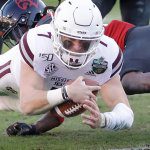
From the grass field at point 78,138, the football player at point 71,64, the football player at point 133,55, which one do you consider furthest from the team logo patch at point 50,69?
the football player at point 133,55

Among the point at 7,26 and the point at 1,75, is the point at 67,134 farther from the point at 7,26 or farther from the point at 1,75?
the point at 7,26

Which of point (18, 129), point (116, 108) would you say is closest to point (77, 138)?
point (18, 129)

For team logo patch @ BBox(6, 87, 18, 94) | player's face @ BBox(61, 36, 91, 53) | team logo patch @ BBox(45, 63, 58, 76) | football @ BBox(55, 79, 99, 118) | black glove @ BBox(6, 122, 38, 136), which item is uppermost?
player's face @ BBox(61, 36, 91, 53)

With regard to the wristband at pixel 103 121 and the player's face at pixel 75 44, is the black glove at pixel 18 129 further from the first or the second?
the wristband at pixel 103 121

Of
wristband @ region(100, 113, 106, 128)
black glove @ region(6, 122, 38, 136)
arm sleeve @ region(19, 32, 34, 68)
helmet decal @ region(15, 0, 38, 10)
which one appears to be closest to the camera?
wristband @ region(100, 113, 106, 128)

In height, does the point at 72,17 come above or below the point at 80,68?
above

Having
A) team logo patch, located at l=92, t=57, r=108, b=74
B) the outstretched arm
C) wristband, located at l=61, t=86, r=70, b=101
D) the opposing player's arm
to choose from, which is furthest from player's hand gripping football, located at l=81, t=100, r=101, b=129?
team logo patch, located at l=92, t=57, r=108, b=74

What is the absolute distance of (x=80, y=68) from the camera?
5.25 metres

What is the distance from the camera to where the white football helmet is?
16.5 ft

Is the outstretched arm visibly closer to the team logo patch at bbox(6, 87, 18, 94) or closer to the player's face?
the player's face

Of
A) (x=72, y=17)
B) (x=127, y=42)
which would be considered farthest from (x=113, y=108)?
(x=127, y=42)

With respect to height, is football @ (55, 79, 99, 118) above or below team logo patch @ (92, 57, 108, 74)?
below

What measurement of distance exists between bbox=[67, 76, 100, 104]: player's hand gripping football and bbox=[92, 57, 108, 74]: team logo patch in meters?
0.35

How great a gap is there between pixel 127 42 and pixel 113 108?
4.51ft
